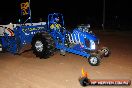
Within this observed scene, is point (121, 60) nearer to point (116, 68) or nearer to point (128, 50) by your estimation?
point (116, 68)

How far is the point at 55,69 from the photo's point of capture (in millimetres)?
10492

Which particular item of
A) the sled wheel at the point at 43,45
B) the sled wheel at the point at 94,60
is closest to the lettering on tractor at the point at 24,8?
the sled wheel at the point at 43,45

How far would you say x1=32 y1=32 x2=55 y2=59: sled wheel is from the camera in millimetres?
11828

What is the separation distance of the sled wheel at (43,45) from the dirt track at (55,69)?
26 centimetres

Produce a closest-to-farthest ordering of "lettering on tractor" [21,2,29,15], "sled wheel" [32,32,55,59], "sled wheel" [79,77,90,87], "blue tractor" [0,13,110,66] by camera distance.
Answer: "sled wheel" [79,77,90,87] → "blue tractor" [0,13,110,66] → "sled wheel" [32,32,55,59] → "lettering on tractor" [21,2,29,15]

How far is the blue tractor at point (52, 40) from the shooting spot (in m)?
11.6

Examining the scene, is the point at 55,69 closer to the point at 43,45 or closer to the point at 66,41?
the point at 43,45

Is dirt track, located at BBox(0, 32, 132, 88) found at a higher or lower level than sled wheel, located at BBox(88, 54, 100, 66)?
lower

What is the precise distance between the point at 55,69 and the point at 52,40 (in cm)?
191

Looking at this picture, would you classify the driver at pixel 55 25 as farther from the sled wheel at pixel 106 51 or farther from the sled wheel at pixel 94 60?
the sled wheel at pixel 94 60

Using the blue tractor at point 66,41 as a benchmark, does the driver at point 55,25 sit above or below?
above

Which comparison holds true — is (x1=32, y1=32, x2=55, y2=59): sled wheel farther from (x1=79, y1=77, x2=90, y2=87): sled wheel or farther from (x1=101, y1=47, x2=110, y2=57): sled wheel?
(x1=79, y1=77, x2=90, y2=87): sled wheel

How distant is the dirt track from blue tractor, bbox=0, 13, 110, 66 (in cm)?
36

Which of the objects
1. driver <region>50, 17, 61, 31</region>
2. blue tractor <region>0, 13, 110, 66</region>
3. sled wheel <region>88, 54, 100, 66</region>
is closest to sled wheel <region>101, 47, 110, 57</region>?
blue tractor <region>0, 13, 110, 66</region>
